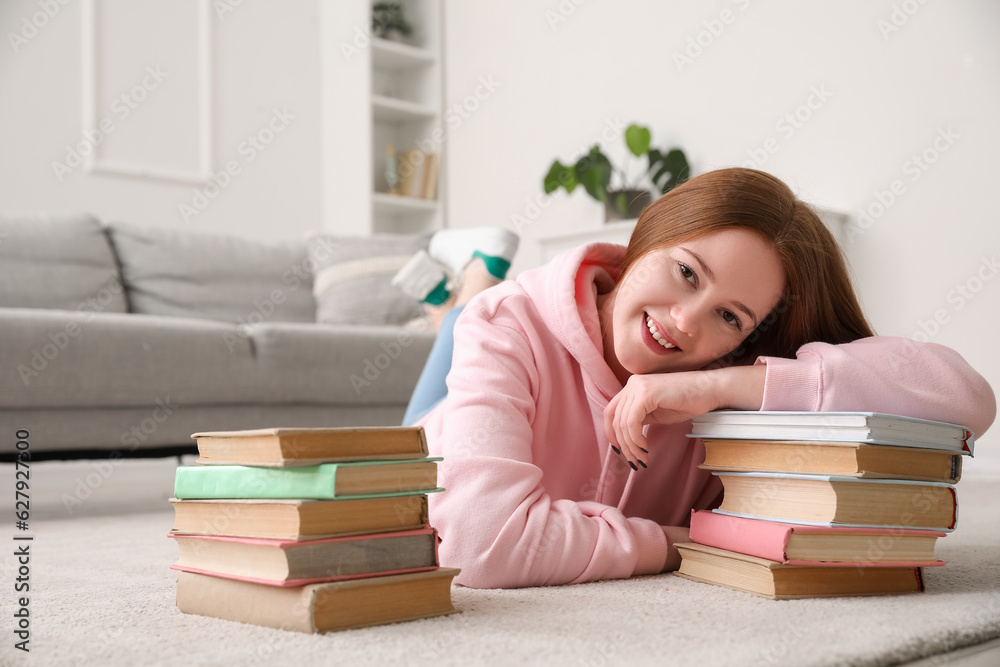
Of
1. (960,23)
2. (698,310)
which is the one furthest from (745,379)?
(960,23)

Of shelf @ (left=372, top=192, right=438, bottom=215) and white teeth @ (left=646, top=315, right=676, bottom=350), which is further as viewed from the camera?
shelf @ (left=372, top=192, right=438, bottom=215)

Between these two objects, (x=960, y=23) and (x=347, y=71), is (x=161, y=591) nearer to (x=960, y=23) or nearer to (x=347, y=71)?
(x=960, y=23)

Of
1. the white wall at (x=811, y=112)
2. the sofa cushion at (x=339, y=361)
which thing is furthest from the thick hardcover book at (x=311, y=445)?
the white wall at (x=811, y=112)

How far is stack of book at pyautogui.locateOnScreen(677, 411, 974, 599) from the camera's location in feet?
3.05

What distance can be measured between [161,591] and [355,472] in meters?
0.41

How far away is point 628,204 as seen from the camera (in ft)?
12.5

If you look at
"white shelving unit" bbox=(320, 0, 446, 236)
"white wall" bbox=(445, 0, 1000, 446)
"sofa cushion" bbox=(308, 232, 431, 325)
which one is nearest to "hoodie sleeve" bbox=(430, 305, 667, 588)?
"sofa cushion" bbox=(308, 232, 431, 325)

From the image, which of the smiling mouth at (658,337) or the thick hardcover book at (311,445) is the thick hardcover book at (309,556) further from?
the smiling mouth at (658,337)

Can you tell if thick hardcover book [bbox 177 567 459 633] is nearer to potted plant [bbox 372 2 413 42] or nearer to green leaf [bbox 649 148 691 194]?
green leaf [bbox 649 148 691 194]

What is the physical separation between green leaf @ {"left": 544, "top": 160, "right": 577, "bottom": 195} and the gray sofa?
1012 millimetres

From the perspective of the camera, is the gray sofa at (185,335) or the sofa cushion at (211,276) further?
the sofa cushion at (211,276)

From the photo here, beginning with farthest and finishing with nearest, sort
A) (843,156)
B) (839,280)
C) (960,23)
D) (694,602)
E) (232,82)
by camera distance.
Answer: (232,82)
(843,156)
(960,23)
(839,280)
(694,602)

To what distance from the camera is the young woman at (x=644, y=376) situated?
1007mm

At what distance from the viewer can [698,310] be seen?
3.51ft
